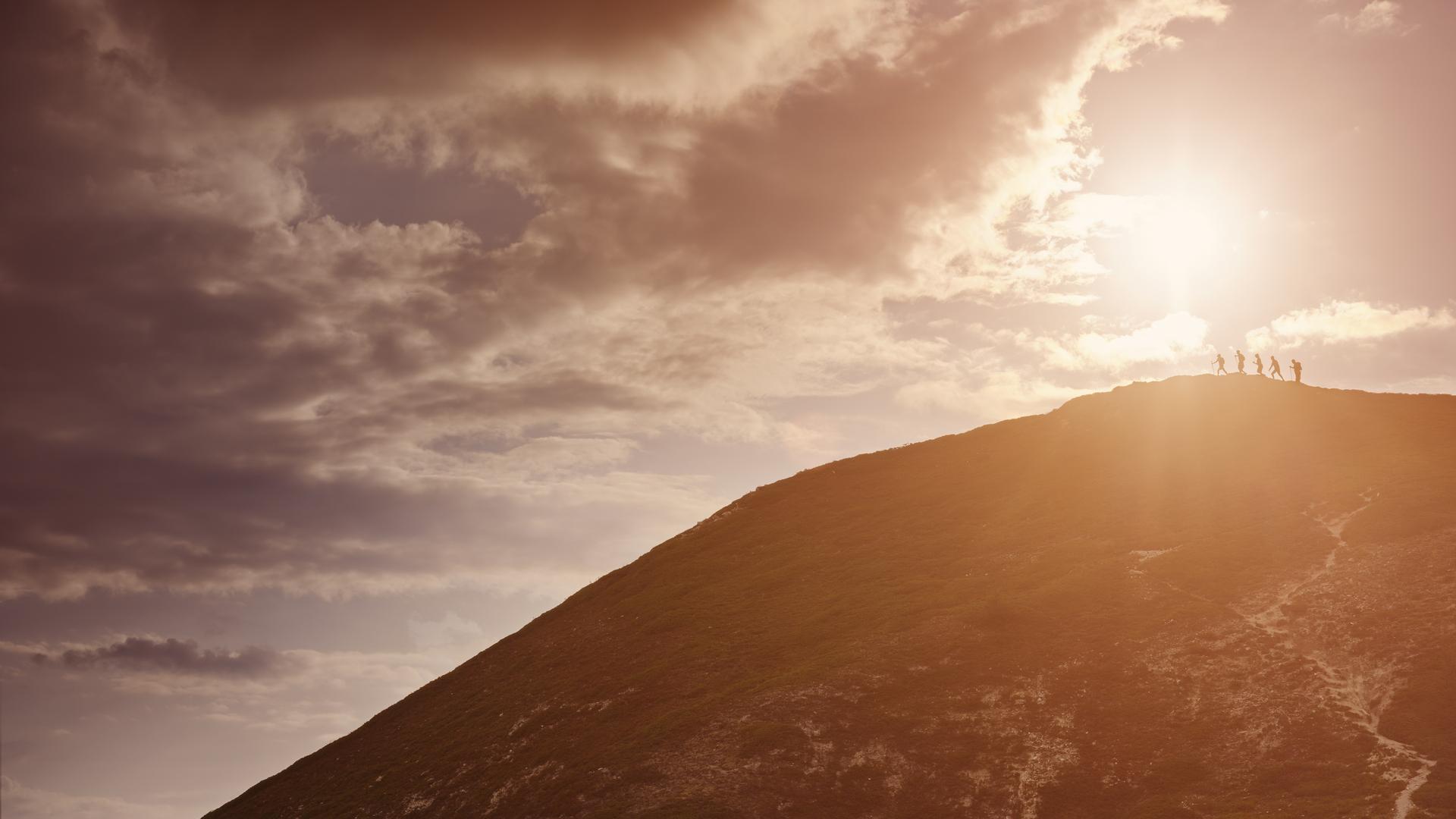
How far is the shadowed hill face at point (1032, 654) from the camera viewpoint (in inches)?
2675

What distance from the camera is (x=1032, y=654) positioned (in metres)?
82.4

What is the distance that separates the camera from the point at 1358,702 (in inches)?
2704

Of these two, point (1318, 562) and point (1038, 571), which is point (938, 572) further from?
point (1318, 562)

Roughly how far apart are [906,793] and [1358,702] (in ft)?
101

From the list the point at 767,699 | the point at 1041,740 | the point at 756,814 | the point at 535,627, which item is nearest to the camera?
the point at 756,814

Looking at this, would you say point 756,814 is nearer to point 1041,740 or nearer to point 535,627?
point 1041,740

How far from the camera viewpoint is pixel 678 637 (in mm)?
101750

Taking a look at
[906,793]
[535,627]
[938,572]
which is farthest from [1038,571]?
[535,627]

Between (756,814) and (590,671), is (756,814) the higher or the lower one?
the lower one

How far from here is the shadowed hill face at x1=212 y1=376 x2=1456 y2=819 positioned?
6794cm

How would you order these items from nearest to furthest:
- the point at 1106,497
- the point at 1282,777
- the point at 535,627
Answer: the point at 1282,777 → the point at 1106,497 → the point at 535,627

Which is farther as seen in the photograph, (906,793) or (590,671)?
(590,671)

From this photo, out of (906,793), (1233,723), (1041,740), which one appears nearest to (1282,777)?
(1233,723)

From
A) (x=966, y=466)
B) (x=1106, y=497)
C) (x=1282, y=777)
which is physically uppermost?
(x=966, y=466)
